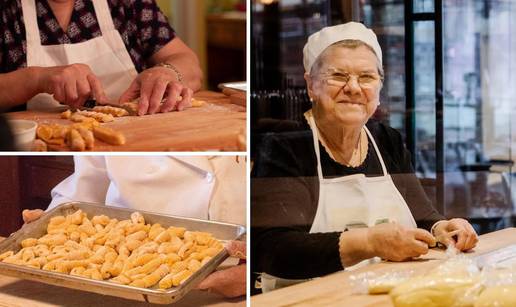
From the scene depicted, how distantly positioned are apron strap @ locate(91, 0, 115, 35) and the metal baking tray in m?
0.45

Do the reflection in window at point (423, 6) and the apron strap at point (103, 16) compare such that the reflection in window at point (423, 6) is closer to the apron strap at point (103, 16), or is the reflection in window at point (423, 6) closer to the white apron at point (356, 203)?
the white apron at point (356, 203)

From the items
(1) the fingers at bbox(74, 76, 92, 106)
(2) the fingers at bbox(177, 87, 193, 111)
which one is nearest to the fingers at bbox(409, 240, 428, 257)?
(2) the fingers at bbox(177, 87, 193, 111)

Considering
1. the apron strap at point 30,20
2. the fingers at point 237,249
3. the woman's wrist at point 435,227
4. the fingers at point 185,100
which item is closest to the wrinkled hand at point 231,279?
the fingers at point 237,249

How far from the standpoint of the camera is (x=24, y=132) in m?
2.01

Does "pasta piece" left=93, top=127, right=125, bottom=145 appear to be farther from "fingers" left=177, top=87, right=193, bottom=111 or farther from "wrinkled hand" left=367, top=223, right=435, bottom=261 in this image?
"wrinkled hand" left=367, top=223, right=435, bottom=261

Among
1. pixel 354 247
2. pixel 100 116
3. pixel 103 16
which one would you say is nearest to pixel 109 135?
pixel 100 116

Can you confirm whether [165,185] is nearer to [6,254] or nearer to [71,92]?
[71,92]

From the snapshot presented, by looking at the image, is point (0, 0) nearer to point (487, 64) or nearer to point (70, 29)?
point (70, 29)

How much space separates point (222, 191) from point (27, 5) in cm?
65

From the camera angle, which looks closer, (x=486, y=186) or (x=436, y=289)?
(x=436, y=289)

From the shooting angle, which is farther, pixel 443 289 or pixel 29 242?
pixel 29 242

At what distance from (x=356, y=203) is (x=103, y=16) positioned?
0.76 metres

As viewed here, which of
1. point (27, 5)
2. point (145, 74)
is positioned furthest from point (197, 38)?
point (27, 5)

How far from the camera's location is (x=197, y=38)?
203cm
